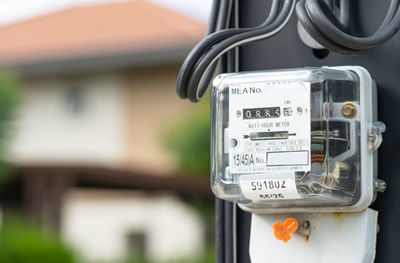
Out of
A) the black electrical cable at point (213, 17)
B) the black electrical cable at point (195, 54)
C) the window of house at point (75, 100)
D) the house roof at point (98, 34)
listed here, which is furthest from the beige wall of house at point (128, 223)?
the black electrical cable at point (195, 54)

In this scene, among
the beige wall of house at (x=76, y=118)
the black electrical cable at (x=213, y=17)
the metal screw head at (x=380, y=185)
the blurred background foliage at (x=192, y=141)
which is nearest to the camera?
the metal screw head at (x=380, y=185)

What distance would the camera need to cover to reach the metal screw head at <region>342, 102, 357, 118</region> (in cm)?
103

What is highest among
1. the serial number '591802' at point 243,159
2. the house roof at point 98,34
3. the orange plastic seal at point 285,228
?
the house roof at point 98,34

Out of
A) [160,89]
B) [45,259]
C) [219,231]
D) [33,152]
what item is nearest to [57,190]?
[45,259]

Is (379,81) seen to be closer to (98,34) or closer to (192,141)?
(192,141)

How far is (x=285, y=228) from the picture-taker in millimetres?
1077

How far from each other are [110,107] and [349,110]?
13.7 meters

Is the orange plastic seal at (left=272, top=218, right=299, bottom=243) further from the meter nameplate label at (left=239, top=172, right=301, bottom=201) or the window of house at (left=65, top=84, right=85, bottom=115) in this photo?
the window of house at (left=65, top=84, right=85, bottom=115)

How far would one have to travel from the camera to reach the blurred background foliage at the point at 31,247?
732cm

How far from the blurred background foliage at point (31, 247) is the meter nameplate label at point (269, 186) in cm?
650

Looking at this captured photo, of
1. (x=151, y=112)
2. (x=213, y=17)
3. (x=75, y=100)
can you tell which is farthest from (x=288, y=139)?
(x=75, y=100)

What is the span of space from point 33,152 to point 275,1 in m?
14.8

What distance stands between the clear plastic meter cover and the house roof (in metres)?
11.7

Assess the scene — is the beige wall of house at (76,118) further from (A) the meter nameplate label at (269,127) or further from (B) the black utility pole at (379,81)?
(A) the meter nameplate label at (269,127)
